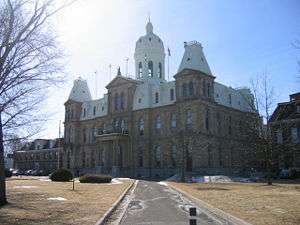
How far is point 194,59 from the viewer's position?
69.0 m

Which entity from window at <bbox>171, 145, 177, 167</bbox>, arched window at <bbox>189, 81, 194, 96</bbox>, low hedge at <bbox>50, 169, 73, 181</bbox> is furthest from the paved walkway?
window at <bbox>171, 145, 177, 167</bbox>

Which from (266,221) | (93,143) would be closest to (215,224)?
(266,221)

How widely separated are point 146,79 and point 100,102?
13494mm

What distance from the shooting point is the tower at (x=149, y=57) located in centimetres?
8188

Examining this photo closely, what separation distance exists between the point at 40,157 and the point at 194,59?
68141 millimetres

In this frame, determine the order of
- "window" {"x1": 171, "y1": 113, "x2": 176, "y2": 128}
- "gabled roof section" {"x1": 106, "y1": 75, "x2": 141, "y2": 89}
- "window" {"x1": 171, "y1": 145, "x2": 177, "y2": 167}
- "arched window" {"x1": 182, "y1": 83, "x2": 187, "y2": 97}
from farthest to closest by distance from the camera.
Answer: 1. "gabled roof section" {"x1": 106, "y1": 75, "x2": 141, "y2": 89}
2. "window" {"x1": 171, "y1": 113, "x2": 176, "y2": 128}
3. "window" {"x1": 171, "y1": 145, "x2": 177, "y2": 167}
4. "arched window" {"x1": 182, "y1": 83, "x2": 187, "y2": 97}

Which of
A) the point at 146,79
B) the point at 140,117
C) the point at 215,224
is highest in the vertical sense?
the point at 146,79

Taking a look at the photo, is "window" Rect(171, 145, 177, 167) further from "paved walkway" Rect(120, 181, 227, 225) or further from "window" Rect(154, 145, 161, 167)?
"paved walkway" Rect(120, 181, 227, 225)

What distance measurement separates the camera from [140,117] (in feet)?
252

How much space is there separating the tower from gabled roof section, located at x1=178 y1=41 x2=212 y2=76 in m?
11.9

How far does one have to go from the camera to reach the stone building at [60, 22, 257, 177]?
2611 inches

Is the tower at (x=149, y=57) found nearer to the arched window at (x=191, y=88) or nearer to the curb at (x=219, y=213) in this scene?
the arched window at (x=191, y=88)

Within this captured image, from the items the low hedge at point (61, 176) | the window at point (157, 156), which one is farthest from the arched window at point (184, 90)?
the low hedge at point (61, 176)

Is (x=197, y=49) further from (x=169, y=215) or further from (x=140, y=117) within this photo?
(x=169, y=215)
